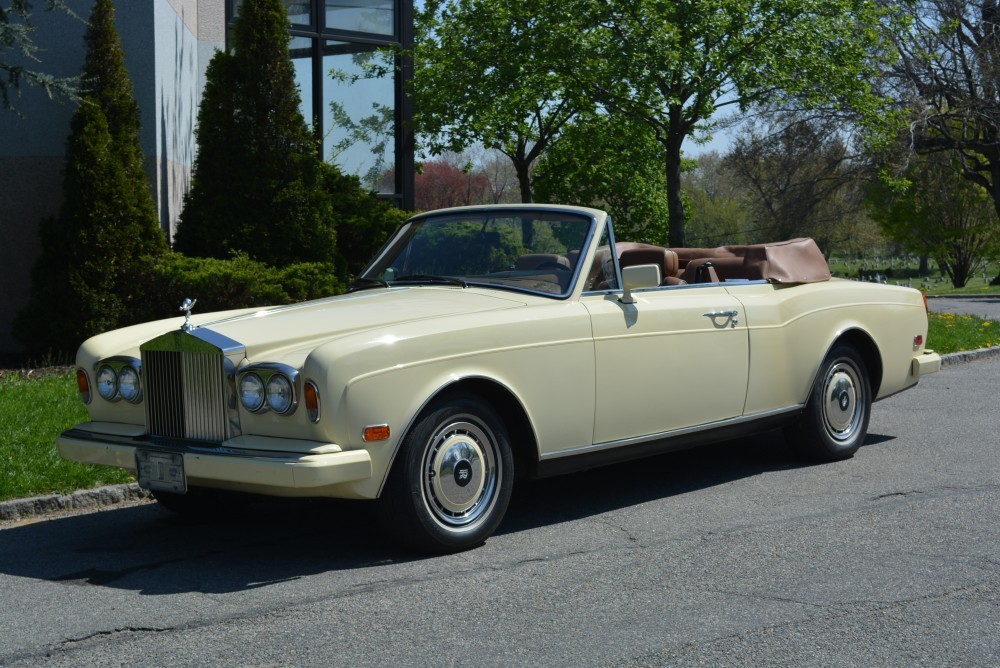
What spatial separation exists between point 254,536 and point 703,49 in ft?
46.6

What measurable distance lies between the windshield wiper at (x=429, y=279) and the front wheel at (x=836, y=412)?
2499mm

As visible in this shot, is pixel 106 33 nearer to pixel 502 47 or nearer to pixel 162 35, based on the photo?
pixel 162 35

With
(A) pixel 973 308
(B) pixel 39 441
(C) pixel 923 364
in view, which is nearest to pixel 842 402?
(C) pixel 923 364

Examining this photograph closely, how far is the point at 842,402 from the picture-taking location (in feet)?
25.4

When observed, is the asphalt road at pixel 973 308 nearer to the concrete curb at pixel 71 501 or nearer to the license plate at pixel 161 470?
the concrete curb at pixel 71 501

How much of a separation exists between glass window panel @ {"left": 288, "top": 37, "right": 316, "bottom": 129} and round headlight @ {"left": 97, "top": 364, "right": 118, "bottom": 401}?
38.3 ft

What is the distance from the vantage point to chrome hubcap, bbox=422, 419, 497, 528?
17.5 feet

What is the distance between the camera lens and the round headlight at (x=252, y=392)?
16.9ft

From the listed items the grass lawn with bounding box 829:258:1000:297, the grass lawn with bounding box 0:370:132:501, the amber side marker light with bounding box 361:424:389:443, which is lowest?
the grass lawn with bounding box 829:258:1000:297

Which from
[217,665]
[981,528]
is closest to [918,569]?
[981,528]

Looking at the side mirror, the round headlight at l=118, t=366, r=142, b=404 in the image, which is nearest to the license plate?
the round headlight at l=118, t=366, r=142, b=404

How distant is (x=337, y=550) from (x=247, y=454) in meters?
0.77

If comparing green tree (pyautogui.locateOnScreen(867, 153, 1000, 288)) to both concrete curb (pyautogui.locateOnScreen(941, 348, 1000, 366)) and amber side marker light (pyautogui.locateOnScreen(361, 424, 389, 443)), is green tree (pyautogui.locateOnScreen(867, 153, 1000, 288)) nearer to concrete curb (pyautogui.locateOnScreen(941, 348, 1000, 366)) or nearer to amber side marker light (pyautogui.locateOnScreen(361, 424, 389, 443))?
concrete curb (pyautogui.locateOnScreen(941, 348, 1000, 366))

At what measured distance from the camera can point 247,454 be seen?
5.05 metres
